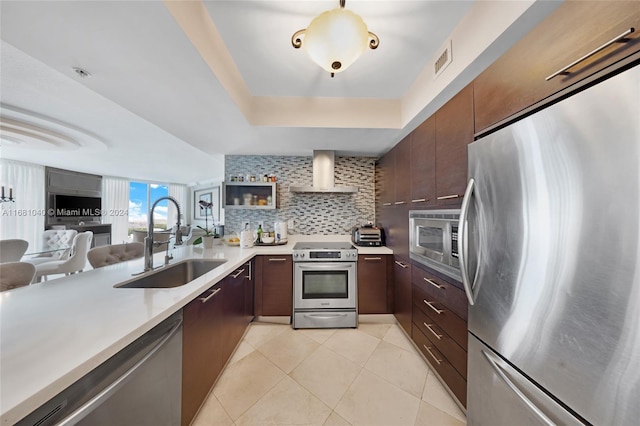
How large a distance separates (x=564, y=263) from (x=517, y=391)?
559mm

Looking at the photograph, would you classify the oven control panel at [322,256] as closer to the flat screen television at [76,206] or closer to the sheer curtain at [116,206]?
the flat screen television at [76,206]

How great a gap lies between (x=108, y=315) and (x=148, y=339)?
7.1 inches

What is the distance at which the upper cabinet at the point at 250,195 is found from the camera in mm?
2883

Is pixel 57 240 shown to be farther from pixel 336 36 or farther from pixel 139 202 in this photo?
pixel 336 36

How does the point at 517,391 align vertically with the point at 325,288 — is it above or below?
above

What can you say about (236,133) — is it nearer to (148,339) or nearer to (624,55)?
(148,339)

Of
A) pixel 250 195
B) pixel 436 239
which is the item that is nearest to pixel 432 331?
pixel 436 239

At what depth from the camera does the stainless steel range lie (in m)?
2.24

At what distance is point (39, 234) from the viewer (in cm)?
467

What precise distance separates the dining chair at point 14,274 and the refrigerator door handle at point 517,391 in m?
2.88

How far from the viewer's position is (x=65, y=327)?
73 centimetres

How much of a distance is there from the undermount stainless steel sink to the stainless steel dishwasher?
55 centimetres

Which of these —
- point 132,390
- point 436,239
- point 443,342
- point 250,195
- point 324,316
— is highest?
point 250,195

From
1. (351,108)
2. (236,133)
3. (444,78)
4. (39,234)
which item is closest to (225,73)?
(236,133)
